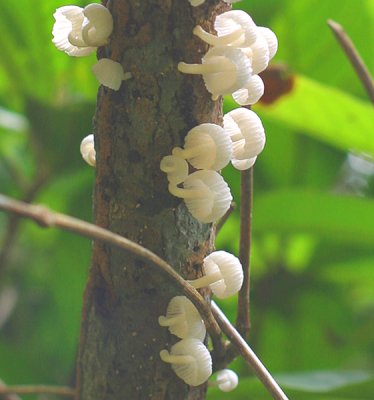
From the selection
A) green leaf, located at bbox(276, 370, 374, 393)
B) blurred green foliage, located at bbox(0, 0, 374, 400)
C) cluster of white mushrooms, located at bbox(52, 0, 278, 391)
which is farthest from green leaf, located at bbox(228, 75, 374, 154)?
cluster of white mushrooms, located at bbox(52, 0, 278, 391)

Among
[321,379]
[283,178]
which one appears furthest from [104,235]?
[283,178]

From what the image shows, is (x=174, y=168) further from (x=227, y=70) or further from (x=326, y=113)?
(x=326, y=113)

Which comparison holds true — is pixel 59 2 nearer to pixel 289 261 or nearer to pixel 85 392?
pixel 289 261

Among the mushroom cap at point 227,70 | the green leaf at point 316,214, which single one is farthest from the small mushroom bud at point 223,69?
the green leaf at point 316,214

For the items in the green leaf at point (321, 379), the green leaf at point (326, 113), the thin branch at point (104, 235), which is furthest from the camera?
the green leaf at point (326, 113)

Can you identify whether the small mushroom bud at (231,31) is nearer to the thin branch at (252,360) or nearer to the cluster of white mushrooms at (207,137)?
the cluster of white mushrooms at (207,137)

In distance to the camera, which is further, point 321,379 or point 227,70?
point 321,379

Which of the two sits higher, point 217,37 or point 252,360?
point 217,37
